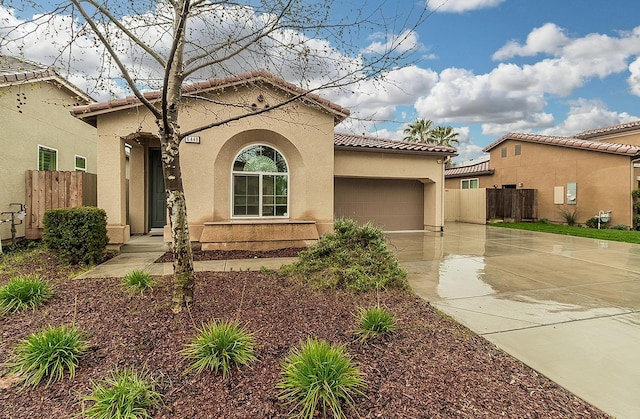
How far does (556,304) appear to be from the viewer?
16.6 ft

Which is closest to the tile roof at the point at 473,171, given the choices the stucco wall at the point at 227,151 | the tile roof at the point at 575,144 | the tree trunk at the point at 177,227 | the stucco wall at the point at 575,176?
the stucco wall at the point at 575,176

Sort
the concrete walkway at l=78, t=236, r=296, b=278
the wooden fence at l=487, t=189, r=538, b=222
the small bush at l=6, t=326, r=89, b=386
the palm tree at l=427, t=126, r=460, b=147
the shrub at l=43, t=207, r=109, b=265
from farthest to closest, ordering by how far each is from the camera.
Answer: the palm tree at l=427, t=126, r=460, b=147 → the wooden fence at l=487, t=189, r=538, b=222 → the shrub at l=43, t=207, r=109, b=265 → the concrete walkway at l=78, t=236, r=296, b=278 → the small bush at l=6, t=326, r=89, b=386

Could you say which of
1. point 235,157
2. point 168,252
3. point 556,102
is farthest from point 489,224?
point 168,252

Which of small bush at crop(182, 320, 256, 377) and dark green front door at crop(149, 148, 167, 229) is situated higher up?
dark green front door at crop(149, 148, 167, 229)

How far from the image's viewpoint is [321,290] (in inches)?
210

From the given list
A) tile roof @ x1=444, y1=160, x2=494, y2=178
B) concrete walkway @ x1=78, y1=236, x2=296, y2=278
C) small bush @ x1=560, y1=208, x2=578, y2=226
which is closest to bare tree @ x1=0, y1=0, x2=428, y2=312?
concrete walkway @ x1=78, y1=236, x2=296, y2=278

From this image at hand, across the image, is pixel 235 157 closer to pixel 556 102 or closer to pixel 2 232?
pixel 2 232

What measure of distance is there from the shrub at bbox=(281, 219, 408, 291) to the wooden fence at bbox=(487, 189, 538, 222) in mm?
16579

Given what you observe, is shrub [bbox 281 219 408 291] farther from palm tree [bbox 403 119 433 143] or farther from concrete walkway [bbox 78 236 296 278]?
palm tree [bbox 403 119 433 143]

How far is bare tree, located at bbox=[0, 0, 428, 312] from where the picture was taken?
12.6ft

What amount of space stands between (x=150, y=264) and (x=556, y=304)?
26.7ft

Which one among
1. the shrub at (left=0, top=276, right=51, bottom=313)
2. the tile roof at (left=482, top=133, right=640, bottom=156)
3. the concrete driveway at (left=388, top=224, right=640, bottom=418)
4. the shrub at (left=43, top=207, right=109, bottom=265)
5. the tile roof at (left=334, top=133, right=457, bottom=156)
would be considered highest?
the tile roof at (left=482, top=133, right=640, bottom=156)

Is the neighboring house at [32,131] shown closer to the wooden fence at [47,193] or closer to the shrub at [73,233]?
the wooden fence at [47,193]

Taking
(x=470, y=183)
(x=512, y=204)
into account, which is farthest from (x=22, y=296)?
(x=470, y=183)
